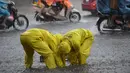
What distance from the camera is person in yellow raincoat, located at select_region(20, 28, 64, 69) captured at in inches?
319

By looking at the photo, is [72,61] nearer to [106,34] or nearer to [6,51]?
[6,51]

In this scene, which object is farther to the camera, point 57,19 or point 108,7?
point 57,19

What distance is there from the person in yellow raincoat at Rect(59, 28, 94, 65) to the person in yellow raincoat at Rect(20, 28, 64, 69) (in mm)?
164

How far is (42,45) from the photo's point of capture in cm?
812

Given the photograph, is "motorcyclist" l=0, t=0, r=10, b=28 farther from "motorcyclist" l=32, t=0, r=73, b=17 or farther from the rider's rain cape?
the rider's rain cape

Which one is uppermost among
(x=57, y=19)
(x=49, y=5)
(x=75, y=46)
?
(x=75, y=46)

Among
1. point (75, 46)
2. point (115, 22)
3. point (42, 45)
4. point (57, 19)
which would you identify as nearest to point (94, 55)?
point (75, 46)

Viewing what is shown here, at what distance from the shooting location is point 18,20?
1550cm

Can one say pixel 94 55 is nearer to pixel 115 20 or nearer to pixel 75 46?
pixel 75 46

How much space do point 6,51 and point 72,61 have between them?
Answer: 2763 mm

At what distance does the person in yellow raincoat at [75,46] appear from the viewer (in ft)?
27.0

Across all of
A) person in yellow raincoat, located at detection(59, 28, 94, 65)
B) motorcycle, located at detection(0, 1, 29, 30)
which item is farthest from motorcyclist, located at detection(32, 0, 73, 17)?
person in yellow raincoat, located at detection(59, 28, 94, 65)

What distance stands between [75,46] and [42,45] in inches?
25.9

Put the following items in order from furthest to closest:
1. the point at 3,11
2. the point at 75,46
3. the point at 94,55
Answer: the point at 3,11 < the point at 94,55 < the point at 75,46
